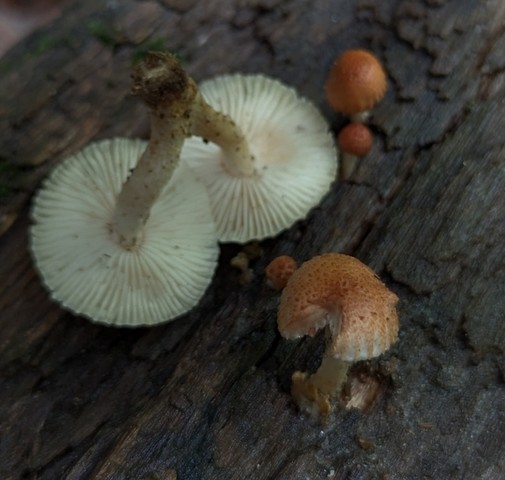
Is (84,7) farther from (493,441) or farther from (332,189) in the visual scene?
(493,441)

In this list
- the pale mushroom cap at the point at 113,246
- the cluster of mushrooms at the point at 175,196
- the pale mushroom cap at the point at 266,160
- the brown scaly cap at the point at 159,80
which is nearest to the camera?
the brown scaly cap at the point at 159,80

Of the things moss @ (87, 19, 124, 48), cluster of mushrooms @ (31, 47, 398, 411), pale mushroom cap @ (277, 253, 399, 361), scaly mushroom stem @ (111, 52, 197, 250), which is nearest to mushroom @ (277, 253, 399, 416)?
pale mushroom cap @ (277, 253, 399, 361)

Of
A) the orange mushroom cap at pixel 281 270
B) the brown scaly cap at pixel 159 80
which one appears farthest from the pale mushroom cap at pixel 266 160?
the brown scaly cap at pixel 159 80

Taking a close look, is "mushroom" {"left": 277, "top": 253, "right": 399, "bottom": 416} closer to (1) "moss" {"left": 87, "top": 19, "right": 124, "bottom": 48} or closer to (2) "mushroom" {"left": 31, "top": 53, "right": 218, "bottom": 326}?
(2) "mushroom" {"left": 31, "top": 53, "right": 218, "bottom": 326}

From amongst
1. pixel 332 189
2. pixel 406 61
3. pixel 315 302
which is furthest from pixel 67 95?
pixel 315 302

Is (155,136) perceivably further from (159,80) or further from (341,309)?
(341,309)

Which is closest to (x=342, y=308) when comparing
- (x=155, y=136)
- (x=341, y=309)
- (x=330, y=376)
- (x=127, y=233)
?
(x=341, y=309)

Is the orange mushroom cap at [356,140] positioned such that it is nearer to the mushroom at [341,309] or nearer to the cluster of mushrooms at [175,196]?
the cluster of mushrooms at [175,196]

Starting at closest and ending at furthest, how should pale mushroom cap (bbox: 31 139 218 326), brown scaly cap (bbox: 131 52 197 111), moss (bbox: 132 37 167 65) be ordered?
brown scaly cap (bbox: 131 52 197 111) < pale mushroom cap (bbox: 31 139 218 326) < moss (bbox: 132 37 167 65)

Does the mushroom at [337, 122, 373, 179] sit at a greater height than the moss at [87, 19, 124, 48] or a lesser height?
lesser
